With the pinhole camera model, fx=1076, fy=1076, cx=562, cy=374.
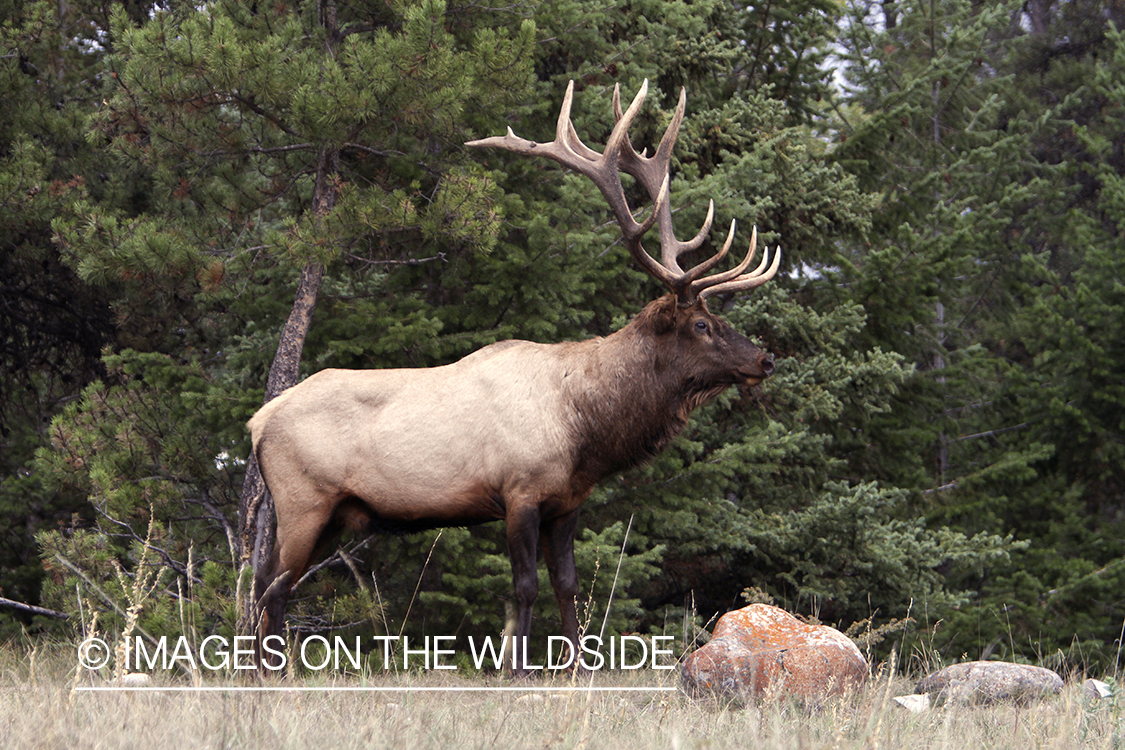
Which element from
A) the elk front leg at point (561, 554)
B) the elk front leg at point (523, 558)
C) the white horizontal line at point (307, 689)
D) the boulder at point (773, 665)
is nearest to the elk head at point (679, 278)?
the elk front leg at point (561, 554)

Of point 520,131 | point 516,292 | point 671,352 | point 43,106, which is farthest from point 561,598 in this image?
point 43,106

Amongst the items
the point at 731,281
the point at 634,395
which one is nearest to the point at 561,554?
the point at 634,395

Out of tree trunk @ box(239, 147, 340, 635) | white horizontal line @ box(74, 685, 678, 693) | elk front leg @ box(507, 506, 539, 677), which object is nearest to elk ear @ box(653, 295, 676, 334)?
elk front leg @ box(507, 506, 539, 677)

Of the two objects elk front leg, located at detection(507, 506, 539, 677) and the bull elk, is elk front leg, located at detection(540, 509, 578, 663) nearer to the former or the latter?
the bull elk

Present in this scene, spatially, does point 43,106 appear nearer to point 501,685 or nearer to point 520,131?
point 520,131

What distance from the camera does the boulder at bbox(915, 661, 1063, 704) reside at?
547 cm

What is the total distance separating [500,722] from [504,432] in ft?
6.56

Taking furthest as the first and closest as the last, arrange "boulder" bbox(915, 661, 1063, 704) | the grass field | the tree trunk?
the tree trunk → "boulder" bbox(915, 661, 1063, 704) → the grass field

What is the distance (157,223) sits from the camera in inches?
314

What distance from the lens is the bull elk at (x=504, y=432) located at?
580 cm

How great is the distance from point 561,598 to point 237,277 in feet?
15.0

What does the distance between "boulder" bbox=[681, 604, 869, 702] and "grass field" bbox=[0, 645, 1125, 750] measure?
13cm

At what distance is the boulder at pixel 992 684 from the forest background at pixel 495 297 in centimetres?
70

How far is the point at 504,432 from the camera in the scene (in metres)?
5.81
